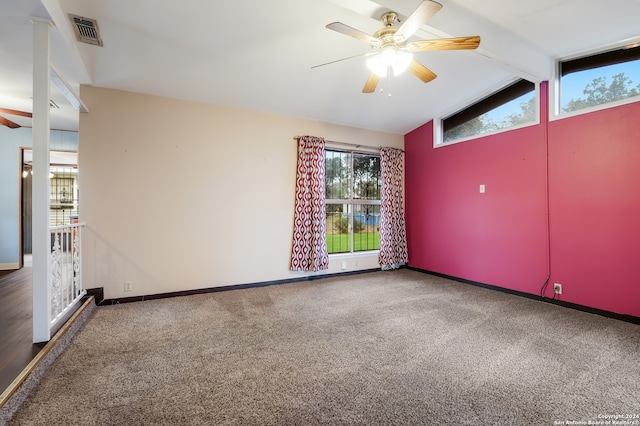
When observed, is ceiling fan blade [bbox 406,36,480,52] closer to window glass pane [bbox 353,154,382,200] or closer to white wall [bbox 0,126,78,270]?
window glass pane [bbox 353,154,382,200]

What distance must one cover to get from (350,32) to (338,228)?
11.2 feet

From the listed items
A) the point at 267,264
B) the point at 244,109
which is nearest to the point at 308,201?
the point at 267,264

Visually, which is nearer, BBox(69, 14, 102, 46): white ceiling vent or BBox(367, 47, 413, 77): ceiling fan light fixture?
BBox(367, 47, 413, 77): ceiling fan light fixture

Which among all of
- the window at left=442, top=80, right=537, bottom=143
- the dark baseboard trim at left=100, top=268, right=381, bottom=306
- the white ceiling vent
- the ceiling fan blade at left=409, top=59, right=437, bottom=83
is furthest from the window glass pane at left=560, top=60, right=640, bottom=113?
the white ceiling vent

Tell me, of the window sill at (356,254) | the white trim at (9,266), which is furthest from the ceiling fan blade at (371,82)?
the white trim at (9,266)

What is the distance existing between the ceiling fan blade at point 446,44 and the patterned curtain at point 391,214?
305 cm

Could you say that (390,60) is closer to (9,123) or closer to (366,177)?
(366,177)

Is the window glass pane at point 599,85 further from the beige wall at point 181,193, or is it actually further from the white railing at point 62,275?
the white railing at point 62,275

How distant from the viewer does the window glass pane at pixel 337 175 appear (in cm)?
495

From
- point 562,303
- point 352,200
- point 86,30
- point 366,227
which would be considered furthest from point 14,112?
point 562,303

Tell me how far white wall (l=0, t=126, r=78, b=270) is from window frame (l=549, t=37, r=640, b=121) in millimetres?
8165

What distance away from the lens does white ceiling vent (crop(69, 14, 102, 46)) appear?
7.84 ft

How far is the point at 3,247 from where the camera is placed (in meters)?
4.64

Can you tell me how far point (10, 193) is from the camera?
472cm
